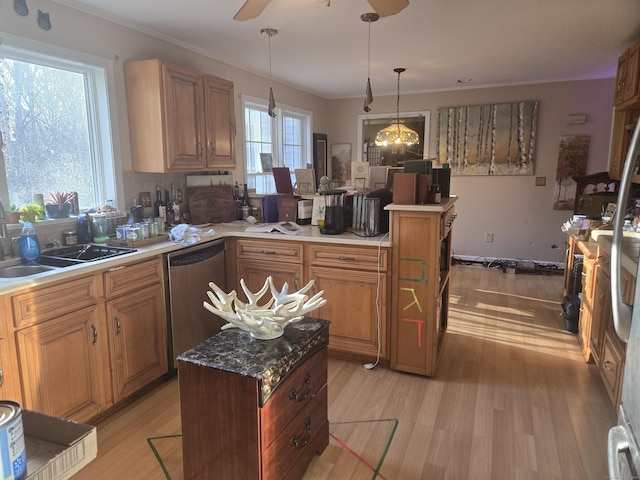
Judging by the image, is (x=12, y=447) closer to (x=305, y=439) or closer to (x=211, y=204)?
(x=305, y=439)

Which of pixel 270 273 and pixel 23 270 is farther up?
pixel 23 270

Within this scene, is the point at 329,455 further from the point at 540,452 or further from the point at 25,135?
the point at 25,135

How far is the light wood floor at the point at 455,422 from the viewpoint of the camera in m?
2.03

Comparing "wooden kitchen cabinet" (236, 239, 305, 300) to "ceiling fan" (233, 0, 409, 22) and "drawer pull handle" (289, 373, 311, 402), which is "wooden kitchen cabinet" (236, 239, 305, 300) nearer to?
"drawer pull handle" (289, 373, 311, 402)

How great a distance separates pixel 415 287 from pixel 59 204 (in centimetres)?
236

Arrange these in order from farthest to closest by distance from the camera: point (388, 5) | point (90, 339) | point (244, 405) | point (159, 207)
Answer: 1. point (159, 207)
2. point (90, 339)
3. point (388, 5)
4. point (244, 405)

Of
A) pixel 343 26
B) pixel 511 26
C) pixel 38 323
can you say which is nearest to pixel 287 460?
pixel 38 323

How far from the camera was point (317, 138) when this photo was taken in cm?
634

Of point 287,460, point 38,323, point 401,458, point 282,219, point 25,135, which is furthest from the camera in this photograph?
point 282,219

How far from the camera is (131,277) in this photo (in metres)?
2.46

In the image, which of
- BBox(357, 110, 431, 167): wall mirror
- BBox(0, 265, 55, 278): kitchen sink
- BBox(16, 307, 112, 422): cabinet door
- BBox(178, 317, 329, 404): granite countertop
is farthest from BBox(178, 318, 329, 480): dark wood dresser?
BBox(357, 110, 431, 167): wall mirror

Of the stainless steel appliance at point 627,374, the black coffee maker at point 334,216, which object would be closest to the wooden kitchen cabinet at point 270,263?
the black coffee maker at point 334,216

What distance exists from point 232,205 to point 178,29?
1480 mm

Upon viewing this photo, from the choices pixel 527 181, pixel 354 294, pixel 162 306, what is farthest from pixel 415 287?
pixel 527 181
